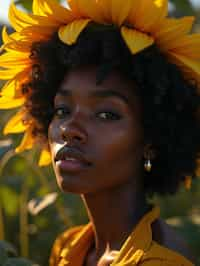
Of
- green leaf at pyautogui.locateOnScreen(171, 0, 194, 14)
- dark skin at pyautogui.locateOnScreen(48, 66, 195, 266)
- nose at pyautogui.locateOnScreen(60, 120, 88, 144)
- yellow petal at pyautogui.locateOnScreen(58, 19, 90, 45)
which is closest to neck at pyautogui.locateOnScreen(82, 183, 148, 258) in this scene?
dark skin at pyautogui.locateOnScreen(48, 66, 195, 266)

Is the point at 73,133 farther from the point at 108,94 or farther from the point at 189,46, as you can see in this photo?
the point at 189,46

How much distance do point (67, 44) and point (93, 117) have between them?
23cm

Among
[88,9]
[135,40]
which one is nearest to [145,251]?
[135,40]

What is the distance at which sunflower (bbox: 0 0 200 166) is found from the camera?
2.65m

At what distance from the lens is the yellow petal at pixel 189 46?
270 cm

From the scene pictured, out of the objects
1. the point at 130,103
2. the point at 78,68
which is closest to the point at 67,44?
the point at 78,68

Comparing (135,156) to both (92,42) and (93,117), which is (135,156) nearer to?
(93,117)

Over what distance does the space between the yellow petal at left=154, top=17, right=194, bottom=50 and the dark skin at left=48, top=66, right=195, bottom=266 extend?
17 centimetres

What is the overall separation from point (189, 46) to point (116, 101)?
0.25 metres

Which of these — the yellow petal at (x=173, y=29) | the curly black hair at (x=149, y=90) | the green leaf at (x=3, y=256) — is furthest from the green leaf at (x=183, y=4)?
the green leaf at (x=3, y=256)

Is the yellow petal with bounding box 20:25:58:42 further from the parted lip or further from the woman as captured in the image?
the parted lip

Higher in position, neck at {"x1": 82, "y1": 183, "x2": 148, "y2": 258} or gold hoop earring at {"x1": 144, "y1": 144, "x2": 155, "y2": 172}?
gold hoop earring at {"x1": 144, "y1": 144, "x2": 155, "y2": 172}

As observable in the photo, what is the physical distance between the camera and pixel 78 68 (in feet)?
9.07

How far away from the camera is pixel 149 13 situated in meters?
2.65
